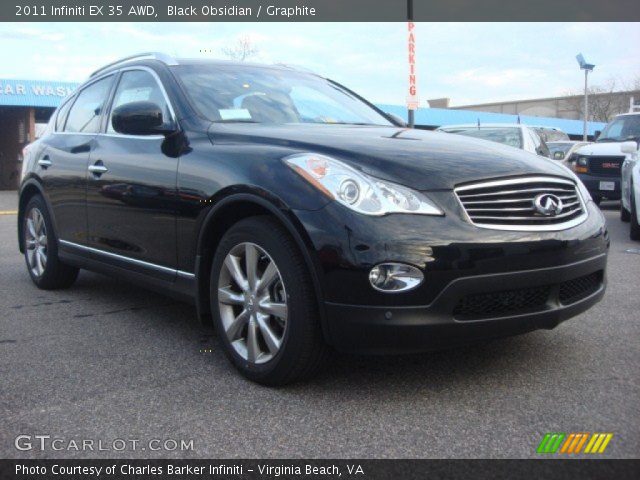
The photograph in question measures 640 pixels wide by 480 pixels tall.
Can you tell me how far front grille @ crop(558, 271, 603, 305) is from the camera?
3086 millimetres

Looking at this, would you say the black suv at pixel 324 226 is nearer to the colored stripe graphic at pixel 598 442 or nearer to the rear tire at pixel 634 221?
the colored stripe graphic at pixel 598 442

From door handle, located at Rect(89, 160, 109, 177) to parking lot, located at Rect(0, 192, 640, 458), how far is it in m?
1.01

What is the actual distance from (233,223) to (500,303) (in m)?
1.36

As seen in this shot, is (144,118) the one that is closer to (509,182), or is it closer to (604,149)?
(509,182)

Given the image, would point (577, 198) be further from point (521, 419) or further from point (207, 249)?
point (207, 249)

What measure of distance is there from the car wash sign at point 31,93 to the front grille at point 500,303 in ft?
78.0

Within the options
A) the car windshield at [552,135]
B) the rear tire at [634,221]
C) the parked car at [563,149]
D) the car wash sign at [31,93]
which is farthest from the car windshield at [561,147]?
the car wash sign at [31,93]

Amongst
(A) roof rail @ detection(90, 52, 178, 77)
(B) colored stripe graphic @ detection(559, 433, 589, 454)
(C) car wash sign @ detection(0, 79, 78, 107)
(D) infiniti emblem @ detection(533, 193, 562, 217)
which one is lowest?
(B) colored stripe graphic @ detection(559, 433, 589, 454)

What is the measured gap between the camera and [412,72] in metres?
13.8

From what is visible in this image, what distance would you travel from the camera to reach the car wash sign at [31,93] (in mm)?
24053

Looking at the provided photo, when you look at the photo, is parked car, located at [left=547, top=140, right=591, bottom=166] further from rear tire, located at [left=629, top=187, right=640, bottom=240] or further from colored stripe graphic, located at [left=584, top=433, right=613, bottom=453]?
colored stripe graphic, located at [left=584, top=433, right=613, bottom=453]

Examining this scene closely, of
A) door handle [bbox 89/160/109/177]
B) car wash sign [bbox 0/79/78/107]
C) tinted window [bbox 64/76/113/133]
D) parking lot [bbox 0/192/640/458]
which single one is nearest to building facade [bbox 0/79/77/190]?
car wash sign [bbox 0/79/78/107]

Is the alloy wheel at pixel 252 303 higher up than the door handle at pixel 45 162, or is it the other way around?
the door handle at pixel 45 162

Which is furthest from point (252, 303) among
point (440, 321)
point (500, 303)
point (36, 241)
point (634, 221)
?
point (634, 221)
